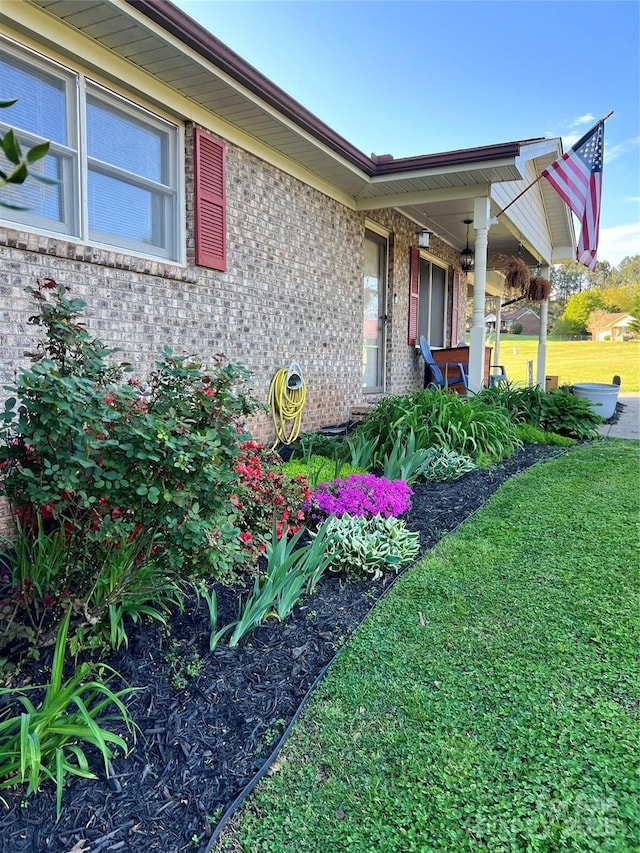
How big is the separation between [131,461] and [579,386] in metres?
8.31

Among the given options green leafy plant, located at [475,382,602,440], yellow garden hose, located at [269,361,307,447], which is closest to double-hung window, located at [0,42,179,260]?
yellow garden hose, located at [269,361,307,447]

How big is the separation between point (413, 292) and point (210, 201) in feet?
15.2

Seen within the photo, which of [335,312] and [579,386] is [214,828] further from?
[579,386]

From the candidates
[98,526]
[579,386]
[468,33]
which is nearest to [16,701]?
[98,526]

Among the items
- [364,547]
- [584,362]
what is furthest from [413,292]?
[584,362]

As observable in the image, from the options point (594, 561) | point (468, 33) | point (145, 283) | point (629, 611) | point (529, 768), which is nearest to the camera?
point (529, 768)

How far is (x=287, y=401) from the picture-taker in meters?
5.58

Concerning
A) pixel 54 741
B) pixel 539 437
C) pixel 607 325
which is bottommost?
pixel 54 741

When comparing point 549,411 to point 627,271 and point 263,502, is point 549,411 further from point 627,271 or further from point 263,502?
point 627,271

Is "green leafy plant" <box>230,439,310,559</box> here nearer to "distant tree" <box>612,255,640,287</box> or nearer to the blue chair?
the blue chair

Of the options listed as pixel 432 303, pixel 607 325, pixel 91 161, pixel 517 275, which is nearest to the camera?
pixel 91 161

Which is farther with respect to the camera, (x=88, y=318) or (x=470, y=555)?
(x=88, y=318)

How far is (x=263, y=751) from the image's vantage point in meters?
1.62

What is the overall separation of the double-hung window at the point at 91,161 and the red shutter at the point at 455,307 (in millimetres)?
7658
